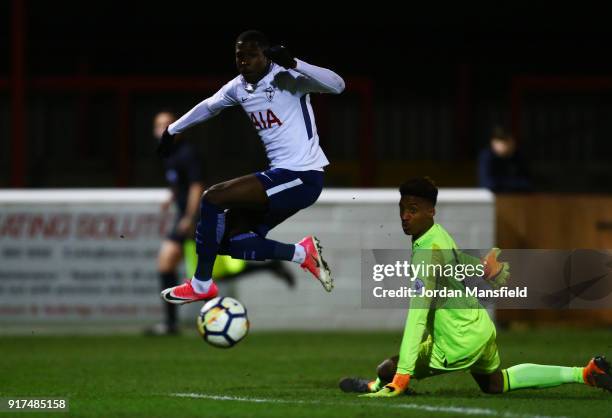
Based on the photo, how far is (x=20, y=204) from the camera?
14.2 metres

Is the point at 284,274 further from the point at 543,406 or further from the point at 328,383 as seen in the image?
the point at 543,406

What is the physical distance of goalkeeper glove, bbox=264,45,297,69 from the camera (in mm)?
8375

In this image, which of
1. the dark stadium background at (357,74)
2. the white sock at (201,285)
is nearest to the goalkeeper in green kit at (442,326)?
the white sock at (201,285)

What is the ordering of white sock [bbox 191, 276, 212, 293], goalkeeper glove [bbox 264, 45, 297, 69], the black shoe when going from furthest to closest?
white sock [bbox 191, 276, 212, 293], the black shoe, goalkeeper glove [bbox 264, 45, 297, 69]

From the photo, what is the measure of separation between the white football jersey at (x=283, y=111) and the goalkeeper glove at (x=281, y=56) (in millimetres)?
230

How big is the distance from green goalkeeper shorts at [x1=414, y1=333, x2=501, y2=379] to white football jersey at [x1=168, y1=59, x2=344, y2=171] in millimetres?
1472

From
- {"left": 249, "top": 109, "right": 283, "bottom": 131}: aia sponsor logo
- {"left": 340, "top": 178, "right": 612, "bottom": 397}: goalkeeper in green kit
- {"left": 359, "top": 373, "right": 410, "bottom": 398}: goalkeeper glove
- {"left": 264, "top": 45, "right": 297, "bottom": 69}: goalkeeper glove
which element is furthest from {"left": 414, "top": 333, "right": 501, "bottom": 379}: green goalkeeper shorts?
{"left": 264, "top": 45, "right": 297, "bottom": 69}: goalkeeper glove

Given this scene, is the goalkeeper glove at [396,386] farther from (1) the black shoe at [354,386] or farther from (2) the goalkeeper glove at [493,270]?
(2) the goalkeeper glove at [493,270]

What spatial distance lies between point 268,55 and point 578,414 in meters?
2.92

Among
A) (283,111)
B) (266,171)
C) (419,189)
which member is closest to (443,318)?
(419,189)

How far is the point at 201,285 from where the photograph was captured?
900 centimetres

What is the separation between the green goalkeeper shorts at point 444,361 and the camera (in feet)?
→ 26.6

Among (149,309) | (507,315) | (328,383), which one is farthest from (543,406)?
(149,309)

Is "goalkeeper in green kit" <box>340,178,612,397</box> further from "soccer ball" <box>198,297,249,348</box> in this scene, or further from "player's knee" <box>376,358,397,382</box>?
"soccer ball" <box>198,297,249,348</box>
